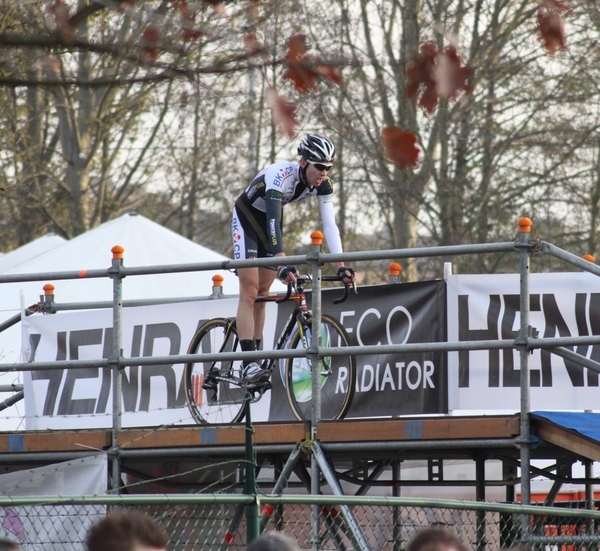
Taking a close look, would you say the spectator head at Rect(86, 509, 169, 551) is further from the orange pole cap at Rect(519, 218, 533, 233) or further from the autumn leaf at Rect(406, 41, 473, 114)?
the orange pole cap at Rect(519, 218, 533, 233)

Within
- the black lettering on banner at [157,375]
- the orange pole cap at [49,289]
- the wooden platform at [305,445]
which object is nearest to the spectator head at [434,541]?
the wooden platform at [305,445]

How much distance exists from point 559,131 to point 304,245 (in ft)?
23.3

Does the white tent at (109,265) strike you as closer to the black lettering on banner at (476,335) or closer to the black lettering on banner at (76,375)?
the black lettering on banner at (76,375)

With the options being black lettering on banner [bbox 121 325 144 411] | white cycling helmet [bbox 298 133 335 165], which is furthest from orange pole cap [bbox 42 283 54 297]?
white cycling helmet [bbox 298 133 335 165]

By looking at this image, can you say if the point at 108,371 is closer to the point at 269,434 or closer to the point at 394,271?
the point at 269,434

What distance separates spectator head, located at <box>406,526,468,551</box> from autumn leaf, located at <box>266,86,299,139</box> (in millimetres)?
1317

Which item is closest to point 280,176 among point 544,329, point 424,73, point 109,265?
point 544,329

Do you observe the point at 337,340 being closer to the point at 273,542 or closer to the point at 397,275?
the point at 397,275

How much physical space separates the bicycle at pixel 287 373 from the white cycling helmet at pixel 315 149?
82 cm

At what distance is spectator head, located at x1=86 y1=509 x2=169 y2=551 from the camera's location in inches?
135

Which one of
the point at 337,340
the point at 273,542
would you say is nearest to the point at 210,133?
the point at 273,542

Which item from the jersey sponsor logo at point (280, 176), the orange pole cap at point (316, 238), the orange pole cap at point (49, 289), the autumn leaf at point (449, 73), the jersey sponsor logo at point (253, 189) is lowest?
the orange pole cap at point (49, 289)

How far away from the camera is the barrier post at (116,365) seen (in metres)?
8.48

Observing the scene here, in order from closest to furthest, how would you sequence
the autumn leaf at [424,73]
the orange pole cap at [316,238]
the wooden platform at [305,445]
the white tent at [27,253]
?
the autumn leaf at [424,73], the wooden platform at [305,445], the orange pole cap at [316,238], the white tent at [27,253]
